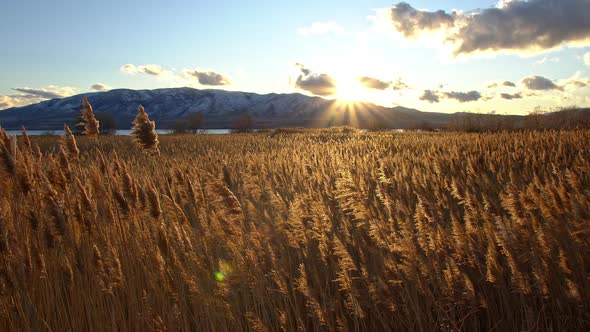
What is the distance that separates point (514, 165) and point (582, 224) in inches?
140

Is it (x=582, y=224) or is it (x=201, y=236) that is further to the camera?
(x=201, y=236)

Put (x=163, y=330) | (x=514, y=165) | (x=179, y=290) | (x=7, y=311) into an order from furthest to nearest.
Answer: (x=514, y=165), (x=179, y=290), (x=7, y=311), (x=163, y=330)

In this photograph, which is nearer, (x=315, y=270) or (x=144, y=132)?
(x=315, y=270)

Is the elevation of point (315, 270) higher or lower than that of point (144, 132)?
lower

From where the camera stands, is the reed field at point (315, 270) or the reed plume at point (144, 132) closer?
the reed field at point (315, 270)

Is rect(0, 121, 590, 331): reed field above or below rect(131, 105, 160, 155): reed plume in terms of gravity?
below

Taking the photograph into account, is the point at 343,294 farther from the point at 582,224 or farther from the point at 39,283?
the point at 39,283

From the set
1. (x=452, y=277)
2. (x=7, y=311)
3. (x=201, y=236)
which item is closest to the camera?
(x=452, y=277)

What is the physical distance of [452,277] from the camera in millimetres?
1742

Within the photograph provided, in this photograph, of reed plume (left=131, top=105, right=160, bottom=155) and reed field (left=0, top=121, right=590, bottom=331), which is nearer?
reed field (left=0, top=121, right=590, bottom=331)

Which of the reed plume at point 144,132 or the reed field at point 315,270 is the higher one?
the reed plume at point 144,132

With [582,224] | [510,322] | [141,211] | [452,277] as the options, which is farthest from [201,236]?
[582,224]

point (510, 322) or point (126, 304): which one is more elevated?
point (510, 322)

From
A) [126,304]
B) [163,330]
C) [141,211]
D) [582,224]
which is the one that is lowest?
[126,304]
